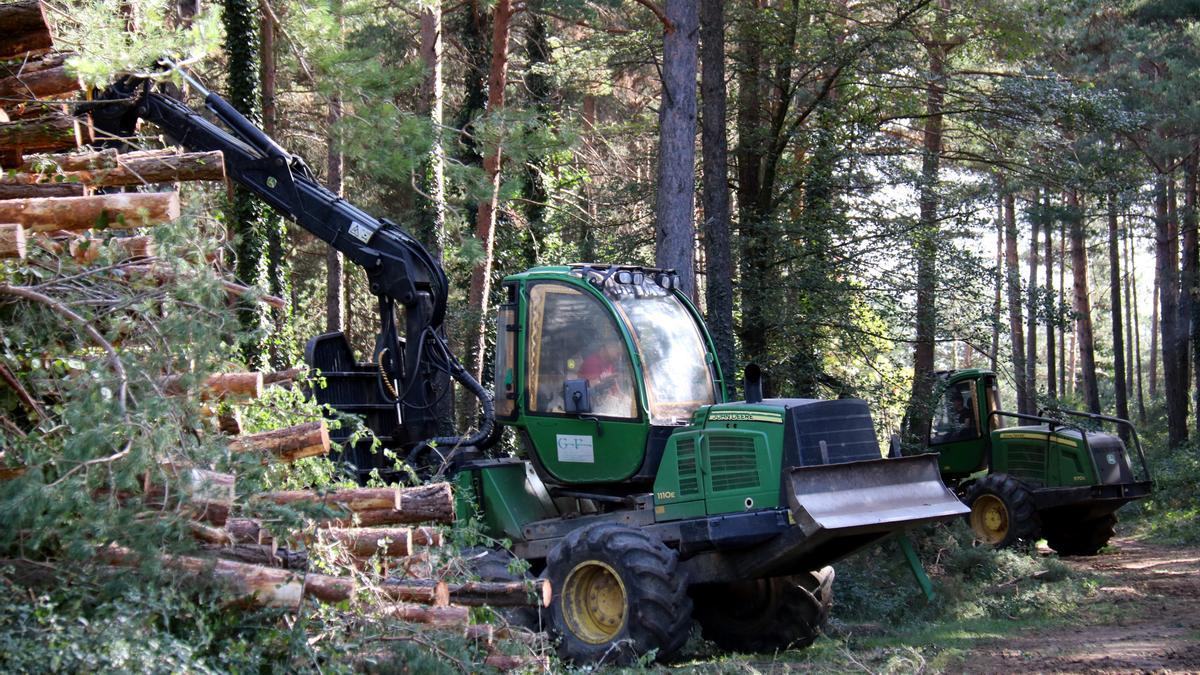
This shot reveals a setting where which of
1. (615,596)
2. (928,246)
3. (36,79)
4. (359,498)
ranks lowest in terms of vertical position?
(615,596)

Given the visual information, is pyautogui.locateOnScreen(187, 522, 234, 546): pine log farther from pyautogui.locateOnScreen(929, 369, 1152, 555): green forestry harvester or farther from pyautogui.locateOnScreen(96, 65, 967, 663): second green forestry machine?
pyautogui.locateOnScreen(929, 369, 1152, 555): green forestry harvester

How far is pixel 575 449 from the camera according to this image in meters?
8.92

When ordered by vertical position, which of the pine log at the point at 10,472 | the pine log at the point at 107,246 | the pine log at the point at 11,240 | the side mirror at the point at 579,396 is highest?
the pine log at the point at 107,246

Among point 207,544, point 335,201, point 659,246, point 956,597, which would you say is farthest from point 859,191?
point 207,544

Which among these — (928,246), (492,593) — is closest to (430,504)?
(492,593)

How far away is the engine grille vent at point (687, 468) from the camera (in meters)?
8.27

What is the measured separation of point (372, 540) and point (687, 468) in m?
2.62

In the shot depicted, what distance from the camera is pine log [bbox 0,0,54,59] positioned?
6523 mm

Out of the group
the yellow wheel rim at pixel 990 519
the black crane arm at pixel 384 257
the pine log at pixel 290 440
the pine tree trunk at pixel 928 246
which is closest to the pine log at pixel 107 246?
the pine log at pixel 290 440

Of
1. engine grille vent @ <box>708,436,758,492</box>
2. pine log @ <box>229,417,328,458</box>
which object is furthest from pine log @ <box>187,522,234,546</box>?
engine grille vent @ <box>708,436,758,492</box>

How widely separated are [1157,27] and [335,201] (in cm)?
1785

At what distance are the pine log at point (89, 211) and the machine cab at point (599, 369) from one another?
3.52 metres

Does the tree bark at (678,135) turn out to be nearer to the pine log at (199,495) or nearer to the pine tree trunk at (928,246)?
the pine tree trunk at (928,246)

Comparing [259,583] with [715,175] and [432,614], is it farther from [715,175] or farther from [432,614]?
[715,175]
